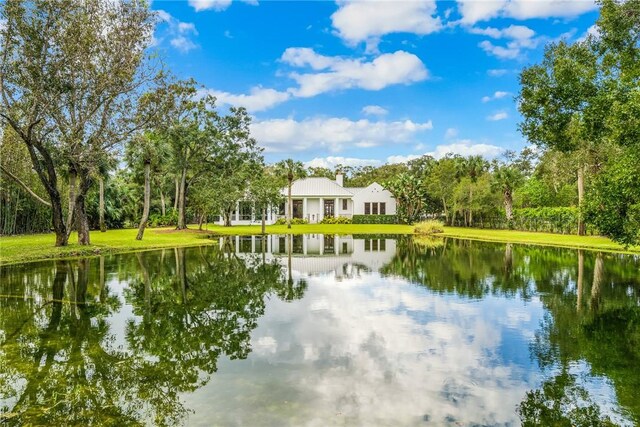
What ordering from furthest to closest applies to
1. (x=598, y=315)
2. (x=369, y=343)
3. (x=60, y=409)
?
(x=598, y=315) < (x=369, y=343) < (x=60, y=409)

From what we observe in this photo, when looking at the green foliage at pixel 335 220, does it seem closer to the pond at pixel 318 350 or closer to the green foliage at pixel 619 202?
the pond at pixel 318 350

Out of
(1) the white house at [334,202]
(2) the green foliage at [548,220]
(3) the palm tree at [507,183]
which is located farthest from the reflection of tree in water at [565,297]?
(1) the white house at [334,202]

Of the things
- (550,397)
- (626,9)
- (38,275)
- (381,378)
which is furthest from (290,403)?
(626,9)

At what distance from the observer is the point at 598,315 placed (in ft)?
34.1

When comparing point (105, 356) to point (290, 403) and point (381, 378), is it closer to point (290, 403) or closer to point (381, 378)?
point (290, 403)

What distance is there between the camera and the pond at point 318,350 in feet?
18.5

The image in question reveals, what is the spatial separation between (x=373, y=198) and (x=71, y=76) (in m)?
48.5

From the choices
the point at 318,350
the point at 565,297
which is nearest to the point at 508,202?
the point at 565,297

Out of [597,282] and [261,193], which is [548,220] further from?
[597,282]

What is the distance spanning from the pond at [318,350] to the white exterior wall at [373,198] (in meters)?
49.0

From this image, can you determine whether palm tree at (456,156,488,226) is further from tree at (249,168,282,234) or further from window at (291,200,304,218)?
tree at (249,168,282,234)

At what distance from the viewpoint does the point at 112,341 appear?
8289 mm

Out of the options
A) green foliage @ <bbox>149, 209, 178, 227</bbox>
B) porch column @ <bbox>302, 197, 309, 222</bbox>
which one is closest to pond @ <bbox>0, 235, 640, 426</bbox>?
green foliage @ <bbox>149, 209, 178, 227</bbox>

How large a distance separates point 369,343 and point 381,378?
1.75 metres
